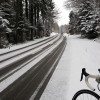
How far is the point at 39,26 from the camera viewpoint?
1667 inches

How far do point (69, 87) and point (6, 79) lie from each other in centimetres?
358

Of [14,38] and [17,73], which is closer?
[17,73]

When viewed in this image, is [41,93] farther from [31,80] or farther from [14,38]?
[14,38]

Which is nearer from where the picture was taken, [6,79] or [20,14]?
[6,79]

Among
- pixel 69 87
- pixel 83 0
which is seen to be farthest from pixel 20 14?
pixel 69 87

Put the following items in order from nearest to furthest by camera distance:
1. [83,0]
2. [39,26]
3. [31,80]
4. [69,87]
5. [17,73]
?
[69,87] → [31,80] → [17,73] → [83,0] → [39,26]

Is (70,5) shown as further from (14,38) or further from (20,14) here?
(14,38)

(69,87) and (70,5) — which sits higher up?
(70,5)

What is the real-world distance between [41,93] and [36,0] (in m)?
32.0

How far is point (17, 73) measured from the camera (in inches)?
364

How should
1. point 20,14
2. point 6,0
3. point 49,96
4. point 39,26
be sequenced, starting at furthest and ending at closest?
point 39,26, point 20,14, point 6,0, point 49,96

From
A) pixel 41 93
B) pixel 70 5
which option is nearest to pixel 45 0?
pixel 70 5

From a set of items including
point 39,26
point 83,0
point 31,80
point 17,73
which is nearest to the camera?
point 31,80

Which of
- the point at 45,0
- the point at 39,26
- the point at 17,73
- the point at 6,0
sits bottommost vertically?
the point at 17,73
